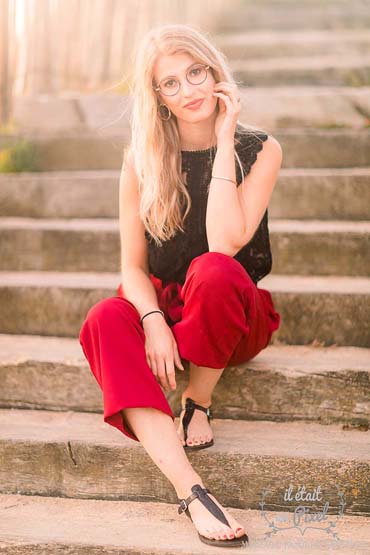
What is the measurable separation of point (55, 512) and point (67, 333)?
0.80 meters

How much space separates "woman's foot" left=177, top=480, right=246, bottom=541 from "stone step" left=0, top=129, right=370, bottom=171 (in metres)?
1.89

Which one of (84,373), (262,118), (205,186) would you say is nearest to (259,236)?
(205,186)

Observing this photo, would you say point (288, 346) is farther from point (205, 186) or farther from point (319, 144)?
point (319, 144)

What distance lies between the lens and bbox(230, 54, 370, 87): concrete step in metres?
4.61

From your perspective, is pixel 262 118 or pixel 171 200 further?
pixel 262 118

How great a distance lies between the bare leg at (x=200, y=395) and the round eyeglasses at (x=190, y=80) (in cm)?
84

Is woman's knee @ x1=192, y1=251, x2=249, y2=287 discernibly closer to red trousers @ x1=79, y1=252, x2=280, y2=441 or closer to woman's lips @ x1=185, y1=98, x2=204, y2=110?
red trousers @ x1=79, y1=252, x2=280, y2=441

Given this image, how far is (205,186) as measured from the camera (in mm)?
2410

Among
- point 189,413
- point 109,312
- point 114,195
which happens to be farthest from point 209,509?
point 114,195

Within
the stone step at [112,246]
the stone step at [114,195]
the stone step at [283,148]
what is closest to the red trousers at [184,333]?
the stone step at [112,246]

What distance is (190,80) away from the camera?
226 centimetres

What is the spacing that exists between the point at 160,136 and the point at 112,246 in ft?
2.32

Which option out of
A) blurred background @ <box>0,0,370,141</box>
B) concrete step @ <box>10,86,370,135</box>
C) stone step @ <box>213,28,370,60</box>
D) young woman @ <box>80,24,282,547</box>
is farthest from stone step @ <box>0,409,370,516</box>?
stone step @ <box>213,28,370,60</box>

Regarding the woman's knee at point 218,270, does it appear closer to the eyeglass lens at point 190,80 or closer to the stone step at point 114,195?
the eyeglass lens at point 190,80
